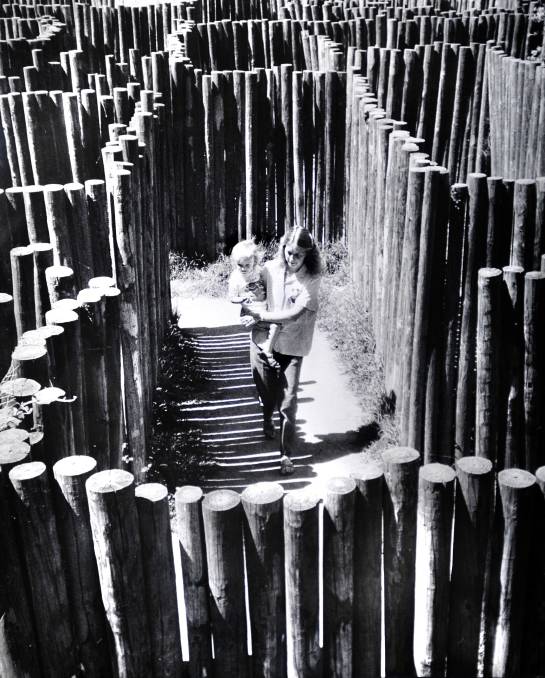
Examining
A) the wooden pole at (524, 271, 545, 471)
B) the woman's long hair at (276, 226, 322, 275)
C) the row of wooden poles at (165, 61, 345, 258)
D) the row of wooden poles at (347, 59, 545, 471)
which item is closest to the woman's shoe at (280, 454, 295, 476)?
the row of wooden poles at (347, 59, 545, 471)

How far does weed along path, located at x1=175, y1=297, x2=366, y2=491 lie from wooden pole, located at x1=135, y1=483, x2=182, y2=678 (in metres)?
2.32

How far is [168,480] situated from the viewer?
5941 millimetres

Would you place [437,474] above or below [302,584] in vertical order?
above

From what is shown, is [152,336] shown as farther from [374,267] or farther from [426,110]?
[426,110]

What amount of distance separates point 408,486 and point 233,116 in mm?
7640

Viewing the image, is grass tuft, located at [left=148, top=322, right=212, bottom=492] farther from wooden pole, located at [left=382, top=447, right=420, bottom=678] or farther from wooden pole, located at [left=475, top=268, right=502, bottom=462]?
wooden pole, located at [left=382, top=447, right=420, bottom=678]

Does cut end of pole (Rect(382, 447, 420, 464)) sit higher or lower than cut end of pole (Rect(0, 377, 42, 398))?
lower

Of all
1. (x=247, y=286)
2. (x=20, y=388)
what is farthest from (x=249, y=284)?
(x=20, y=388)

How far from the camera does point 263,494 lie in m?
3.14

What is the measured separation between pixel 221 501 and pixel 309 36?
480 inches

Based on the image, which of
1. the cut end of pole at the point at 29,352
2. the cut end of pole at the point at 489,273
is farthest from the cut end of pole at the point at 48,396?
the cut end of pole at the point at 489,273

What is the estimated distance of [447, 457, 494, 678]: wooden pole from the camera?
125 inches

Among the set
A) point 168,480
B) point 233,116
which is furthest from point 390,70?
point 168,480

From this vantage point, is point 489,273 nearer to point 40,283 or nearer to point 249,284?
point 249,284
